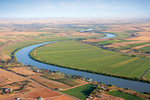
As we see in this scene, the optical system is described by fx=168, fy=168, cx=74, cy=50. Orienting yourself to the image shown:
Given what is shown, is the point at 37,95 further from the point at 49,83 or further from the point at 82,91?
the point at 82,91

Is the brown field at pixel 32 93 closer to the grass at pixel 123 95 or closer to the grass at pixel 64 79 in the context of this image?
the grass at pixel 64 79

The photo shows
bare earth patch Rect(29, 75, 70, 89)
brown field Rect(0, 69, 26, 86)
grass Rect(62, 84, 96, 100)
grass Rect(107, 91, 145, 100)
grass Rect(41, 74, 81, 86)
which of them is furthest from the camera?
brown field Rect(0, 69, 26, 86)

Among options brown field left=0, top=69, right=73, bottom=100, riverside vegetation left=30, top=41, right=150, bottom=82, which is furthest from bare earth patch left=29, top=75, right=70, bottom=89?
riverside vegetation left=30, top=41, right=150, bottom=82

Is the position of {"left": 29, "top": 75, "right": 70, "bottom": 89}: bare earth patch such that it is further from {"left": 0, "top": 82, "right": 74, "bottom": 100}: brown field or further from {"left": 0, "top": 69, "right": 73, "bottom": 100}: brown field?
{"left": 0, "top": 82, "right": 74, "bottom": 100}: brown field

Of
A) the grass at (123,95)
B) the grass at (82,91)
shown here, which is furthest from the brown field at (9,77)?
the grass at (123,95)

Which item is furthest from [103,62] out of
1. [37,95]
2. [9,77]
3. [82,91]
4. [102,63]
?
[9,77]

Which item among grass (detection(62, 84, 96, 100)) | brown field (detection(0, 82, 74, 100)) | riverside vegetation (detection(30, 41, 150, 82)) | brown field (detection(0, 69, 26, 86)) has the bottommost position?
brown field (detection(0, 82, 74, 100))

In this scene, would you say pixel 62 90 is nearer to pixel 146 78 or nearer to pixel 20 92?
pixel 20 92

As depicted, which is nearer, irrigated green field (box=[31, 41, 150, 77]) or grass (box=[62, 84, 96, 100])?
grass (box=[62, 84, 96, 100])
